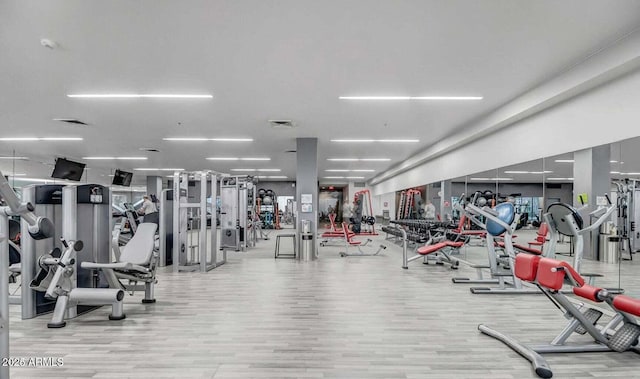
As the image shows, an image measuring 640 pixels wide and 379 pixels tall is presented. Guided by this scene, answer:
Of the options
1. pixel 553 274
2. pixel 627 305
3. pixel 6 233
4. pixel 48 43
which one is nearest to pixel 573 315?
pixel 627 305

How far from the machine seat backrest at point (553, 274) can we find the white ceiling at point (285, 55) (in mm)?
2133

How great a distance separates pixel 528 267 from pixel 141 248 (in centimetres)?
409

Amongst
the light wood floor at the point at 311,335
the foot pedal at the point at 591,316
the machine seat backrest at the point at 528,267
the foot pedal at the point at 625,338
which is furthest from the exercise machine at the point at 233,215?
the foot pedal at the point at 625,338

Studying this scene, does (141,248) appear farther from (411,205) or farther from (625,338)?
(411,205)

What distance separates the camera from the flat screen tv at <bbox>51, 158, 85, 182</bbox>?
Result: 9664 millimetres

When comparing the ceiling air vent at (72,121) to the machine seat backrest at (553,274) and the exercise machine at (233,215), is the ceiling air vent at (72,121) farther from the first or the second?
the machine seat backrest at (553,274)

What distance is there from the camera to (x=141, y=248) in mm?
4285

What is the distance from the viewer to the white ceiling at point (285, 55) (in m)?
3.10

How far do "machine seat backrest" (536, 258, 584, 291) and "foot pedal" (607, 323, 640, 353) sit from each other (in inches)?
18.0

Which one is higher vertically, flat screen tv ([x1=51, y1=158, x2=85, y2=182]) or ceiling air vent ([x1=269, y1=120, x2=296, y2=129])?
ceiling air vent ([x1=269, y1=120, x2=296, y2=129])

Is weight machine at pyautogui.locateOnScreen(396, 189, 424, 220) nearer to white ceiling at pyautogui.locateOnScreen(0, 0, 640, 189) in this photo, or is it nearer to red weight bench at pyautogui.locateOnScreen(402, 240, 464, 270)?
red weight bench at pyautogui.locateOnScreen(402, 240, 464, 270)

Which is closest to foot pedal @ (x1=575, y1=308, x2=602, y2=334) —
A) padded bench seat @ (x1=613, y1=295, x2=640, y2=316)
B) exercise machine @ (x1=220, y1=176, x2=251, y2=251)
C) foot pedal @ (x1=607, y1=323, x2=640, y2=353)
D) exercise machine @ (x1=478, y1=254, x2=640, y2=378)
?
exercise machine @ (x1=478, y1=254, x2=640, y2=378)

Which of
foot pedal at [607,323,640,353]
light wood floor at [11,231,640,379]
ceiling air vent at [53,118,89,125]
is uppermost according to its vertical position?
ceiling air vent at [53,118,89,125]

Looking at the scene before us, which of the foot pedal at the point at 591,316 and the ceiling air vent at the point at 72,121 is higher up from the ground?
the ceiling air vent at the point at 72,121
